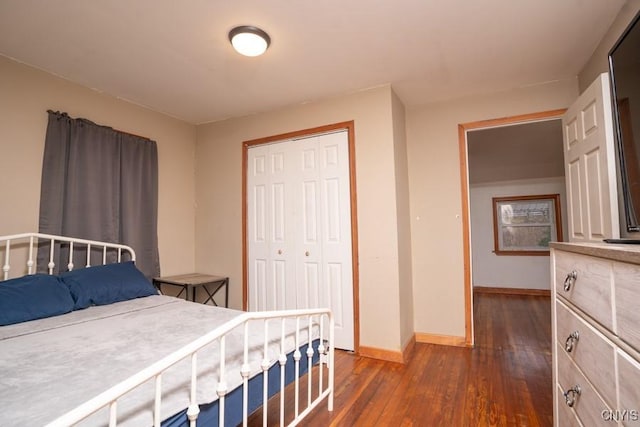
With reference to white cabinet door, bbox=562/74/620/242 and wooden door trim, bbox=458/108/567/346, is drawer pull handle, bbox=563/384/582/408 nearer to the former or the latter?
white cabinet door, bbox=562/74/620/242

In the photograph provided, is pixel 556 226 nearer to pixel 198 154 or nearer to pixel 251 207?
pixel 251 207

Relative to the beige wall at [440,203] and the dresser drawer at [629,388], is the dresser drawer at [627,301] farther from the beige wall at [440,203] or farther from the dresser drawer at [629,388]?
the beige wall at [440,203]

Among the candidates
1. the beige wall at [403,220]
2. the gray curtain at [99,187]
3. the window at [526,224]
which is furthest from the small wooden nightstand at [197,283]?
the window at [526,224]

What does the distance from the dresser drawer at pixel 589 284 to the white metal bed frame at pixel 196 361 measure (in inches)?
45.3

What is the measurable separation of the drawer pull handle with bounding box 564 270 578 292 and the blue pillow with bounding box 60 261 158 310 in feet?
9.36

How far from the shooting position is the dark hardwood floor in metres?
1.82

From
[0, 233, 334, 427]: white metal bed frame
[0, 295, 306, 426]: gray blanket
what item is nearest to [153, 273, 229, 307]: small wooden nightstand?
[0, 233, 334, 427]: white metal bed frame

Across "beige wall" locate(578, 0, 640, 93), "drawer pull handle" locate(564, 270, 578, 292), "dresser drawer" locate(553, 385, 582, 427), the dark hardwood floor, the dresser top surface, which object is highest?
"beige wall" locate(578, 0, 640, 93)

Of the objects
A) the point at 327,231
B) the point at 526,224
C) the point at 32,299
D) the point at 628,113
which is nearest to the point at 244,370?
the point at 32,299

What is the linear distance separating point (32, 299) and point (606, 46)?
4238 millimetres

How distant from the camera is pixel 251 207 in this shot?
3.46 m

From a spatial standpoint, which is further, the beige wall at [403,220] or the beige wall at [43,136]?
the beige wall at [403,220]

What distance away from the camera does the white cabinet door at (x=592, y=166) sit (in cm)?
172

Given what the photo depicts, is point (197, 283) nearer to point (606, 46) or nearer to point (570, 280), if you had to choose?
point (570, 280)
